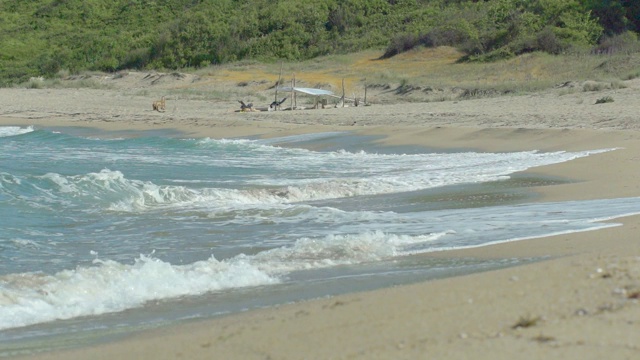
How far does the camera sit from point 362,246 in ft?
28.9

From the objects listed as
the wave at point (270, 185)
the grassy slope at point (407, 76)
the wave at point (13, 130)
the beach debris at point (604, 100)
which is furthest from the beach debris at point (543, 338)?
the wave at point (13, 130)

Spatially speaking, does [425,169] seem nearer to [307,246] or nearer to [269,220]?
[269,220]

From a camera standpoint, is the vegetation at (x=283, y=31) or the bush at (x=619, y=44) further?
the vegetation at (x=283, y=31)

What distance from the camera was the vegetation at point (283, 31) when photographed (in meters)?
40.7

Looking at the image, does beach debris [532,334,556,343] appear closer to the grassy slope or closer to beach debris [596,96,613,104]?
beach debris [596,96,613,104]

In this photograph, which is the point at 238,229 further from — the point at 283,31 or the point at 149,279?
the point at 283,31

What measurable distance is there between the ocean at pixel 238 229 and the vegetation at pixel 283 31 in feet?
74.9

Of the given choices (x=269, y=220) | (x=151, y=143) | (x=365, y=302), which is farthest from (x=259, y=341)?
(x=151, y=143)

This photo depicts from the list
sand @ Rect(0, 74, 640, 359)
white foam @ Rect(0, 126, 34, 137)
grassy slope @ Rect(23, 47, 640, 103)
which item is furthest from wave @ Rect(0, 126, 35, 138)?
sand @ Rect(0, 74, 640, 359)

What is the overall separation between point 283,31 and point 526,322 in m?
49.4

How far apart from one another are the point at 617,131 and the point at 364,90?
686 inches

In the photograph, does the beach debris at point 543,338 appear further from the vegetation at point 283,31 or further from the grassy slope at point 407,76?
the vegetation at point 283,31

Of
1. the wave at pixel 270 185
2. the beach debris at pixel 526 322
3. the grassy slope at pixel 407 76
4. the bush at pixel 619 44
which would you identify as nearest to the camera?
the beach debris at pixel 526 322

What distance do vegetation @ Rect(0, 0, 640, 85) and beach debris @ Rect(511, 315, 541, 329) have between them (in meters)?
33.1
